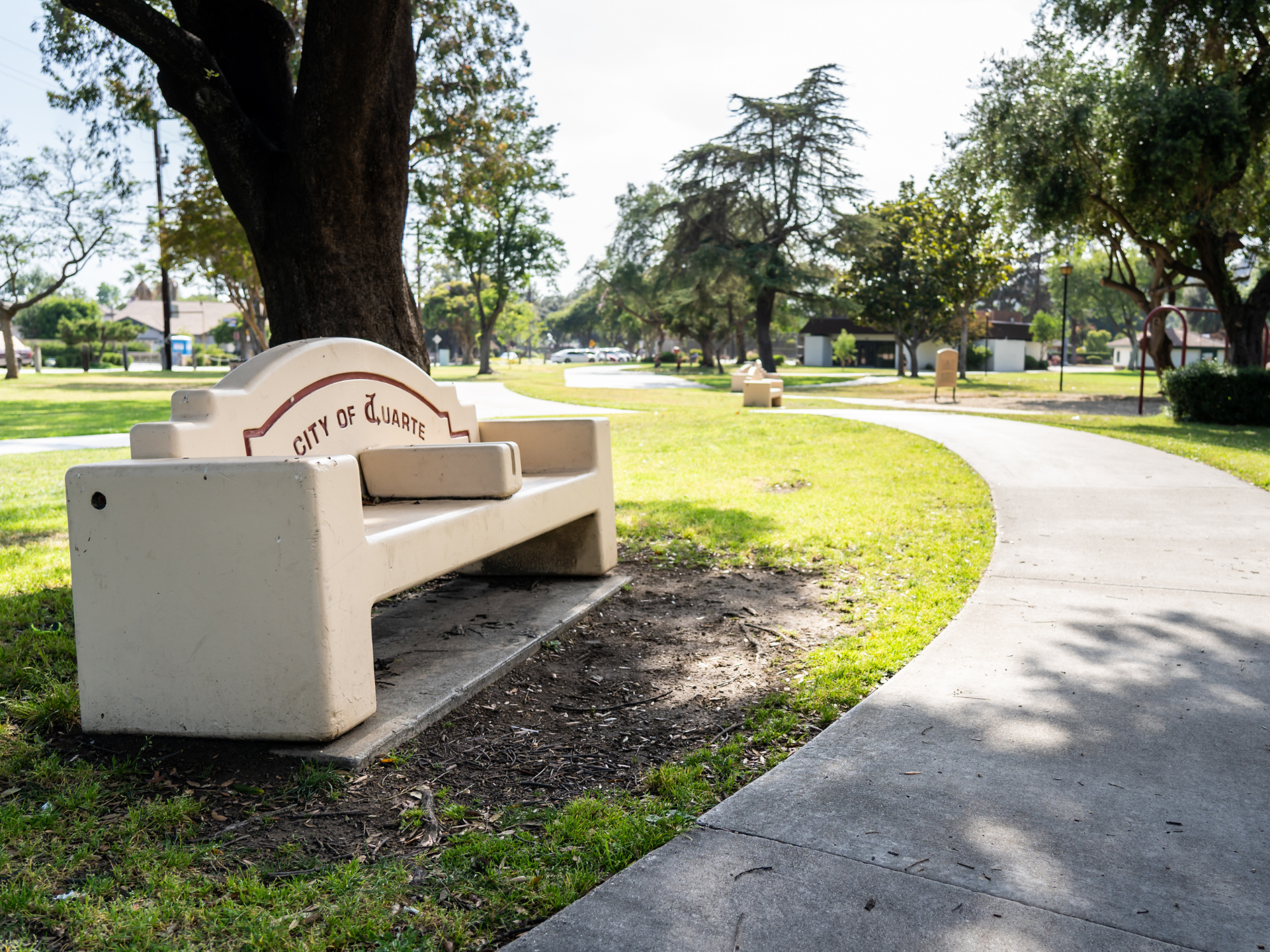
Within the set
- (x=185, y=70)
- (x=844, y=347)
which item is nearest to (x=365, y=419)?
(x=185, y=70)

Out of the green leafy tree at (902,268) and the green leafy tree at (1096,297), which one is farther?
the green leafy tree at (1096,297)

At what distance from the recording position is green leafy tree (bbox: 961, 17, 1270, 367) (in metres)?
16.6

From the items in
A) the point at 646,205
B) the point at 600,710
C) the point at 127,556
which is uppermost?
the point at 646,205

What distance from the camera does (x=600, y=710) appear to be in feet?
11.8

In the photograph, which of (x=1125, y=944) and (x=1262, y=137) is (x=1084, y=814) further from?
(x=1262, y=137)

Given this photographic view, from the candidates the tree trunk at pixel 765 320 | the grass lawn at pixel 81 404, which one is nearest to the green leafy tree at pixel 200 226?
the grass lawn at pixel 81 404

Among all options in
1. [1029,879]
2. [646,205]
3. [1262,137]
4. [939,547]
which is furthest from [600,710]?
[646,205]

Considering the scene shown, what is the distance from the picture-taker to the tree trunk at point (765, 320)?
41.8 metres

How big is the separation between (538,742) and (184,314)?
10895 centimetres

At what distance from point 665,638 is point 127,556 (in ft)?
7.75

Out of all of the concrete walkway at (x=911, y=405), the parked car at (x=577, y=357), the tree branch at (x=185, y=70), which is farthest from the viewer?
the parked car at (x=577, y=357)

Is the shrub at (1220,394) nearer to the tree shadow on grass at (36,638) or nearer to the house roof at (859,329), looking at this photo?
the tree shadow on grass at (36,638)

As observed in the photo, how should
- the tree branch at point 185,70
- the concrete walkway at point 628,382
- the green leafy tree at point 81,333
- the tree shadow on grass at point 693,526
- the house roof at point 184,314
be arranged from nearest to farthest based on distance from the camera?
the tree branch at point 185,70 → the tree shadow on grass at point 693,526 → the concrete walkway at point 628,382 → the green leafy tree at point 81,333 → the house roof at point 184,314

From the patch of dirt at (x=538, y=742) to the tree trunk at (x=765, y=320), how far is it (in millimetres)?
37313
